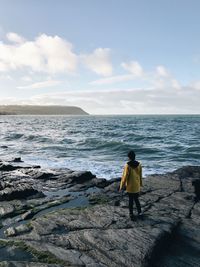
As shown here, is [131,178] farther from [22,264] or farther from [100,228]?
[22,264]

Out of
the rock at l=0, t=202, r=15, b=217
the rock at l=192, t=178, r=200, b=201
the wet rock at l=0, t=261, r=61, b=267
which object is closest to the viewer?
the wet rock at l=0, t=261, r=61, b=267

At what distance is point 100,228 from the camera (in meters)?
11.2

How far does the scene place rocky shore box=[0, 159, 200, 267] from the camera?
9.22 meters

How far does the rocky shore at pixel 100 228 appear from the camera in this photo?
9.22 m

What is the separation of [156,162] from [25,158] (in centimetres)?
1529

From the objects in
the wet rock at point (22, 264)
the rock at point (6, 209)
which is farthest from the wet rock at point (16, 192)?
the wet rock at point (22, 264)

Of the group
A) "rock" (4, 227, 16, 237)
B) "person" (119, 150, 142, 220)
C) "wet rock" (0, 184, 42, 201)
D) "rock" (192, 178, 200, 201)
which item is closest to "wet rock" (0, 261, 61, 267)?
"rock" (4, 227, 16, 237)

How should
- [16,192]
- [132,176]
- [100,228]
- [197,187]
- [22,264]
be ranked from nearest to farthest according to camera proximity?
[22,264] < [100,228] < [132,176] < [16,192] < [197,187]

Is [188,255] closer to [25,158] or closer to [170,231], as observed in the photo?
[170,231]

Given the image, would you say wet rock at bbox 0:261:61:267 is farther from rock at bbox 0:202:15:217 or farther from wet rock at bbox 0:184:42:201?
wet rock at bbox 0:184:42:201

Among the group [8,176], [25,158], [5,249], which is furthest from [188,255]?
[25,158]

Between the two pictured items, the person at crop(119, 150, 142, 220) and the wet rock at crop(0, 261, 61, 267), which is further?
the person at crop(119, 150, 142, 220)

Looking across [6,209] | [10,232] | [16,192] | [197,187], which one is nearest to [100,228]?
[10,232]

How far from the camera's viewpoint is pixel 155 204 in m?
14.3
